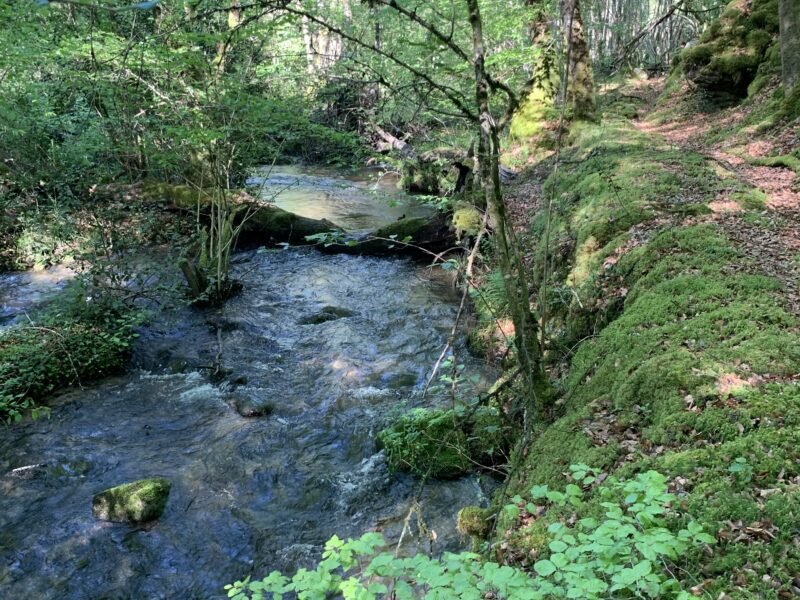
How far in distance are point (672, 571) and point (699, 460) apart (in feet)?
2.76

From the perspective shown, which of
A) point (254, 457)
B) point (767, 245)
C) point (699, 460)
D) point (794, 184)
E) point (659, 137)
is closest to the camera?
point (699, 460)

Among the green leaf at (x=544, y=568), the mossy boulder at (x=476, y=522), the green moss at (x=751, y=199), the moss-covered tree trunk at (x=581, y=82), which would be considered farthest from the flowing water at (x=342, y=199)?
the green leaf at (x=544, y=568)

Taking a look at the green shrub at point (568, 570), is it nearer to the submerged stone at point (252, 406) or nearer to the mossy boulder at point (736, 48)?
the submerged stone at point (252, 406)

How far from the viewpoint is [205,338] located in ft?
31.0

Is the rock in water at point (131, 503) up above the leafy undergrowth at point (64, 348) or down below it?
below

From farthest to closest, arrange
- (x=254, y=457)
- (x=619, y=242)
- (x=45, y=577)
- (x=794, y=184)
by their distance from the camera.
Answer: (x=794, y=184), (x=619, y=242), (x=254, y=457), (x=45, y=577)

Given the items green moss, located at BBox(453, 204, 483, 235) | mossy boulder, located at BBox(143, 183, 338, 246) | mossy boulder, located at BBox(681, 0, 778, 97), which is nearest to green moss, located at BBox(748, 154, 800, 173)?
green moss, located at BBox(453, 204, 483, 235)

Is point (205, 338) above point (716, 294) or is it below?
below

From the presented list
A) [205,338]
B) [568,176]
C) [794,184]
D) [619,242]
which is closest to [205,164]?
[205,338]

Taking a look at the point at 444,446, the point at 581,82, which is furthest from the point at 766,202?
the point at 581,82

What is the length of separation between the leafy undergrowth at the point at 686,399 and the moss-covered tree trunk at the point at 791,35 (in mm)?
4952

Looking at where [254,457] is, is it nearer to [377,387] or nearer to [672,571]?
[377,387]

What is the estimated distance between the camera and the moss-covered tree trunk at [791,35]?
9.62 m

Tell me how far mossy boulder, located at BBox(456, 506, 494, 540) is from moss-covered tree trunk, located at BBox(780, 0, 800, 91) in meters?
10.4
